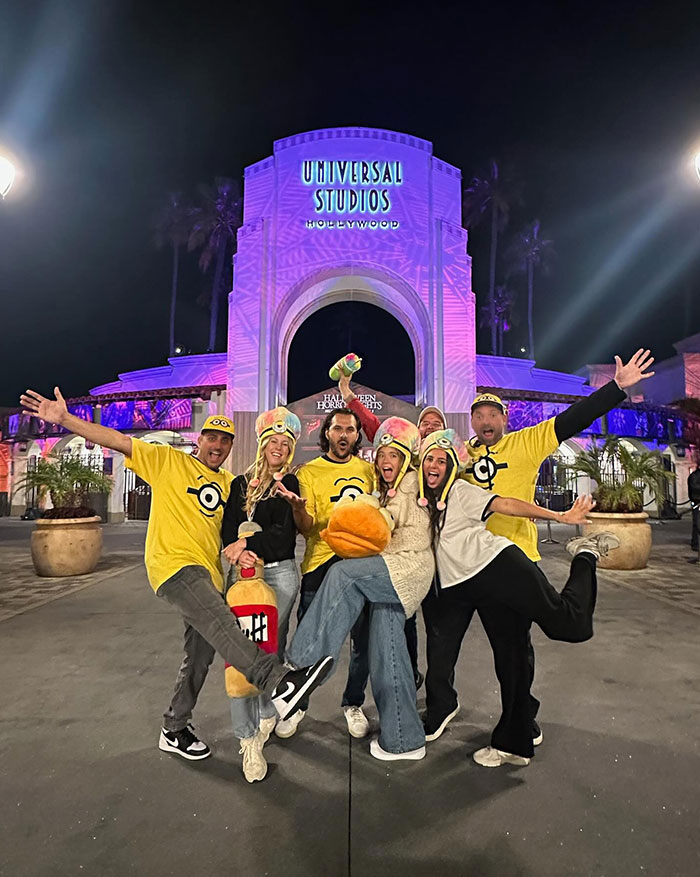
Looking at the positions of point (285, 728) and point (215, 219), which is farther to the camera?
point (215, 219)

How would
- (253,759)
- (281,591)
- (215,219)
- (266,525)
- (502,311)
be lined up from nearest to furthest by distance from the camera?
(253,759), (266,525), (281,591), (215,219), (502,311)

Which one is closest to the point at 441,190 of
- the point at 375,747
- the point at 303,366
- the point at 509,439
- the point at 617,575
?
the point at 617,575

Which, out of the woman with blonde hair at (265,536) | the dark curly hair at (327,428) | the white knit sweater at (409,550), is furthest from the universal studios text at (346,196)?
the white knit sweater at (409,550)

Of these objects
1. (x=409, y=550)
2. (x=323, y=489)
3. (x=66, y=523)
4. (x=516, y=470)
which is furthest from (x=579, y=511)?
(x=66, y=523)

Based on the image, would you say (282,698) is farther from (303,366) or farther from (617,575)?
(303,366)

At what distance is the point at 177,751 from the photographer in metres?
2.74

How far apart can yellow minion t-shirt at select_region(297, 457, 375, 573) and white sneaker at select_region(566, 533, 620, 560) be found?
3.89 feet

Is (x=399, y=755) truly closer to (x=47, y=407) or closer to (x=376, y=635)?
(x=376, y=635)

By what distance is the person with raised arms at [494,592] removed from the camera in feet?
8.52

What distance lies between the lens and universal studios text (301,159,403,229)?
19.7 meters

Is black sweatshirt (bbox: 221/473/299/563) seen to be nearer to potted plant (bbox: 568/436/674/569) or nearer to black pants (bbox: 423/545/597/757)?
black pants (bbox: 423/545/597/757)

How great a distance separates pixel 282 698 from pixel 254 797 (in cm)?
45

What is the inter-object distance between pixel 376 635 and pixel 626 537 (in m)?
7.30

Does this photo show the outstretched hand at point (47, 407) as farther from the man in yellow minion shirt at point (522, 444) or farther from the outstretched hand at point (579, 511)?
the outstretched hand at point (579, 511)
